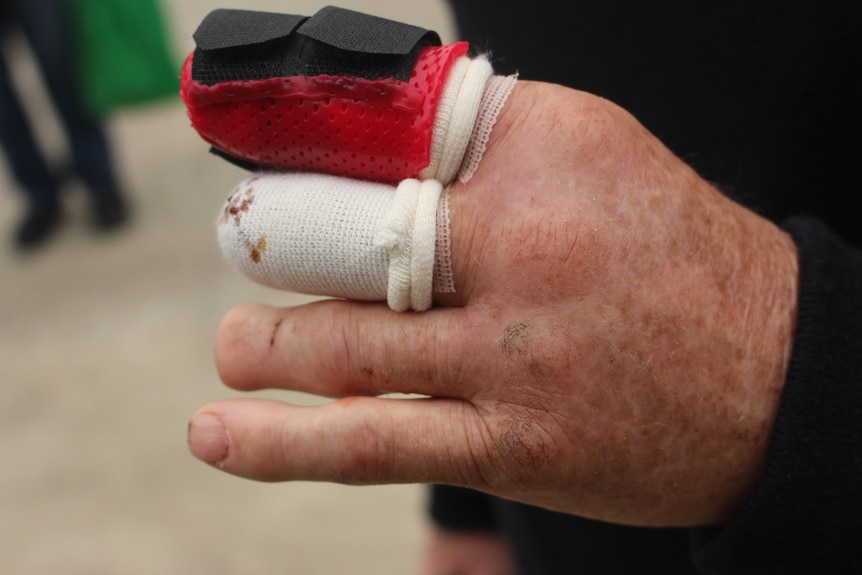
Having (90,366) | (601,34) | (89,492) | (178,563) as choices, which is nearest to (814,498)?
(601,34)

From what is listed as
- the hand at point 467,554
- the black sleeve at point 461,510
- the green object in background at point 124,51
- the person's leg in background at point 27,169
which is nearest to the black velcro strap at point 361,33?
the black sleeve at point 461,510

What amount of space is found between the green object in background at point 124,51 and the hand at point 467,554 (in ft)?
5.90

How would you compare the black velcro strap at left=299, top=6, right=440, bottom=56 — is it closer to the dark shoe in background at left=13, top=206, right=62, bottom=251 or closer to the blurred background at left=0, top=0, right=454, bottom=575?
the blurred background at left=0, top=0, right=454, bottom=575

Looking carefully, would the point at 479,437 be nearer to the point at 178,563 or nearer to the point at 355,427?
the point at 355,427

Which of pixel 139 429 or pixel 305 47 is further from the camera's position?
pixel 139 429

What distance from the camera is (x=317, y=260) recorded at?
0.59 m

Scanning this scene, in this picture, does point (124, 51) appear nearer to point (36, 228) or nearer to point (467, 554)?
point (36, 228)

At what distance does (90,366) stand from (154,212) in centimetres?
83

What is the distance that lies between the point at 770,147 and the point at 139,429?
5.84 ft

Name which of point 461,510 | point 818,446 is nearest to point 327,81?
point 818,446

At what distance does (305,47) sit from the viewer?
57 cm

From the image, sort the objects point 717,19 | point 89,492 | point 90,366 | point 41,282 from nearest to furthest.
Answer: point 717,19, point 89,492, point 90,366, point 41,282

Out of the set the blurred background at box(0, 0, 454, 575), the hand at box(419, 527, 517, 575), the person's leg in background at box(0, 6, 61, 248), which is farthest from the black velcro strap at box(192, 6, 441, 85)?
the person's leg in background at box(0, 6, 61, 248)

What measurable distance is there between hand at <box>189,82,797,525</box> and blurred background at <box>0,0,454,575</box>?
121cm
